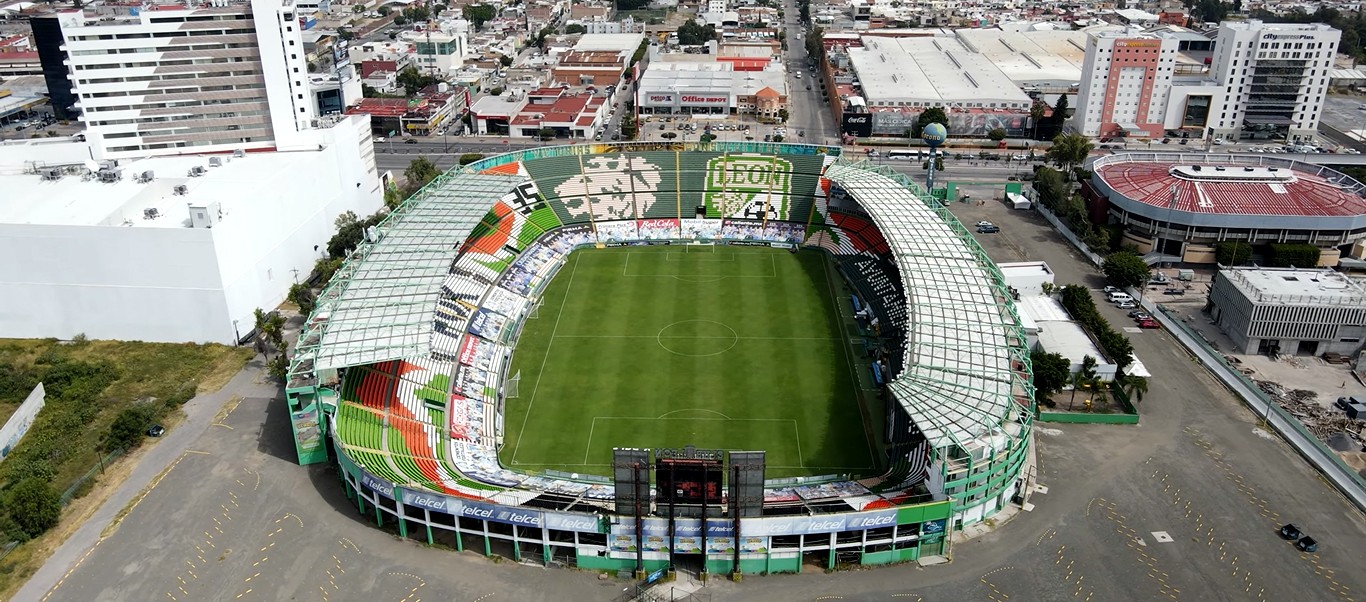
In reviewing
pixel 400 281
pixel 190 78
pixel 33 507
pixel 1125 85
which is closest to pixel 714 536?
pixel 400 281

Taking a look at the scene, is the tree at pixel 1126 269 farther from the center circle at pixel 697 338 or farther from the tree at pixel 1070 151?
the center circle at pixel 697 338

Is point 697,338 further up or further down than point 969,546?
further down

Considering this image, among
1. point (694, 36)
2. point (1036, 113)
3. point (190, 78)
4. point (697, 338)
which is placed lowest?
point (697, 338)

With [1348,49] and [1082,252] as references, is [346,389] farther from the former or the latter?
[1348,49]

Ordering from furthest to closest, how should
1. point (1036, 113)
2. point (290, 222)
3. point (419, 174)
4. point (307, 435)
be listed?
1. point (1036, 113)
2. point (419, 174)
3. point (290, 222)
4. point (307, 435)

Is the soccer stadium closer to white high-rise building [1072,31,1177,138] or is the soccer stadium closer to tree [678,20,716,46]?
white high-rise building [1072,31,1177,138]

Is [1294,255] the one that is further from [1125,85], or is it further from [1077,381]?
[1125,85]
